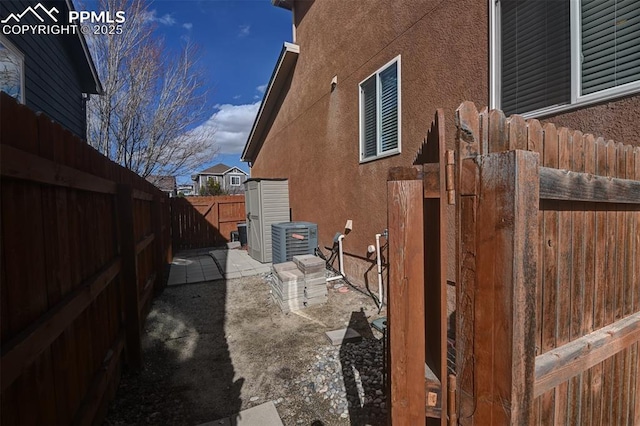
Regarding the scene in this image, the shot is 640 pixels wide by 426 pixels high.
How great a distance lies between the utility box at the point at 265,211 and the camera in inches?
320

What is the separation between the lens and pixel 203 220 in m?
12.1

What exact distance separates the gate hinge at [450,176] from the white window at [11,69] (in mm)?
6776

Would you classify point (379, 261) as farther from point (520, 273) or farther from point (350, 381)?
point (520, 273)

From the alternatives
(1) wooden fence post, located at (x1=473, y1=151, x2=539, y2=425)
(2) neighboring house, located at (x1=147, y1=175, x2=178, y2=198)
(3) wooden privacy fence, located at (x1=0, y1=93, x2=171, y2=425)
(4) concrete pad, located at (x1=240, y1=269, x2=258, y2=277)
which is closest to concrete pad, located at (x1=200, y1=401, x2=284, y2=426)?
(3) wooden privacy fence, located at (x1=0, y1=93, x2=171, y2=425)

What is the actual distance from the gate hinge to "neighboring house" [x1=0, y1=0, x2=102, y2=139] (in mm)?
6345

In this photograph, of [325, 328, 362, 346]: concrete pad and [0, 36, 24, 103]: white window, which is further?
[0, 36, 24, 103]: white window

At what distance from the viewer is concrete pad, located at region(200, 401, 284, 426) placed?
7.89ft

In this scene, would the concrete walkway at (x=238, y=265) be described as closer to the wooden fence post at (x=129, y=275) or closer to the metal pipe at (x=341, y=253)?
the metal pipe at (x=341, y=253)

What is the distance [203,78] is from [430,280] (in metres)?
12.2

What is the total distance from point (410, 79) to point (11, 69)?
6.49 meters

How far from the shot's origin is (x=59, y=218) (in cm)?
181

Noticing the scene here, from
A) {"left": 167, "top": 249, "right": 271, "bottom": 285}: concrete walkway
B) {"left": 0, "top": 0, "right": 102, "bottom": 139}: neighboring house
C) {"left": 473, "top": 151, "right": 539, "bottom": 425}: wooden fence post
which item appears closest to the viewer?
{"left": 473, "top": 151, "right": 539, "bottom": 425}: wooden fence post

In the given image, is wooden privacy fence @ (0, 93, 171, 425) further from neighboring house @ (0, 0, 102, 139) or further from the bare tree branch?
the bare tree branch

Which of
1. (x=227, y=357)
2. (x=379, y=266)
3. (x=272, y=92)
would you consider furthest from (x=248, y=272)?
(x=272, y=92)
